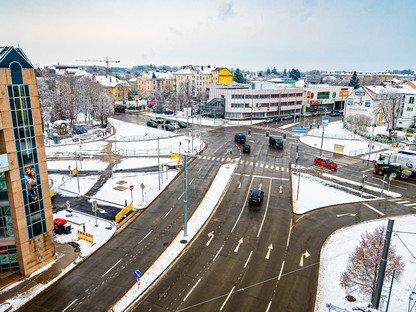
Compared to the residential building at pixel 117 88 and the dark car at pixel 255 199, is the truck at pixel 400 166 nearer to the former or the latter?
the dark car at pixel 255 199

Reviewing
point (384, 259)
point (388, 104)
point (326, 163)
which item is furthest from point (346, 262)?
point (388, 104)

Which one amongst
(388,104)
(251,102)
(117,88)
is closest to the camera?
(388,104)

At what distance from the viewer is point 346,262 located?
23281 mm

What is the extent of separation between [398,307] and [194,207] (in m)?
20.5

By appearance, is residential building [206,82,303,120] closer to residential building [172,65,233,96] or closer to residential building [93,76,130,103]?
residential building [172,65,233,96]

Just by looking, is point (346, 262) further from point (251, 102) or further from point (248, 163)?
point (251, 102)

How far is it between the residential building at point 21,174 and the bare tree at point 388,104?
8194 cm

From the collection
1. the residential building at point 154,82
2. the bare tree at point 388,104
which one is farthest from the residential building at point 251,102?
the residential building at point 154,82

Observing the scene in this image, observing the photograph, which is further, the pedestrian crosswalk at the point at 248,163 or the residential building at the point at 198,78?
the residential building at the point at 198,78

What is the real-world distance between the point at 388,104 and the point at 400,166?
149ft

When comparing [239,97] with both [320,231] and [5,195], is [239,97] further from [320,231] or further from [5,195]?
[5,195]

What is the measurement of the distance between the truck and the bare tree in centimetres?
3807

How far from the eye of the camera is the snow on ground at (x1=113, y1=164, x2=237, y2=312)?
2012 cm

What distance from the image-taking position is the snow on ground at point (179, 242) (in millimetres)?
20125
